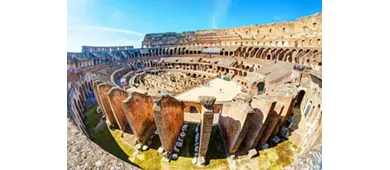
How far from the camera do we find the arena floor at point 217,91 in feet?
63.0

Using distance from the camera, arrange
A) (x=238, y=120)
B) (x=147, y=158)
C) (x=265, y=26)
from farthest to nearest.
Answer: (x=265, y=26), (x=147, y=158), (x=238, y=120)

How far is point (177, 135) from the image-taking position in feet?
31.4

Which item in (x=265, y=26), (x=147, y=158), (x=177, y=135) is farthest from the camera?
(x=265, y=26)

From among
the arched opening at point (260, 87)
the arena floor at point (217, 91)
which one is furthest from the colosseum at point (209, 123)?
the arena floor at point (217, 91)

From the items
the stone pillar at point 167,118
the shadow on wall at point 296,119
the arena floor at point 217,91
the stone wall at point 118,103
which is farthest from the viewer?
the arena floor at point 217,91

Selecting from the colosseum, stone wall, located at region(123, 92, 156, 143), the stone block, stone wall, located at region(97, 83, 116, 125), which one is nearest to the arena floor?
the colosseum

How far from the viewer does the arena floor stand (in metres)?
19.2

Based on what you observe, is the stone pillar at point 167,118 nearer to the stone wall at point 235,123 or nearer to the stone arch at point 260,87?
the stone wall at point 235,123

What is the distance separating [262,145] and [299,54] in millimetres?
18179

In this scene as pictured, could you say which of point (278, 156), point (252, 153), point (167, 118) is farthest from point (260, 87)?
point (167, 118)

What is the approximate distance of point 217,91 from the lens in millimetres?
21328
